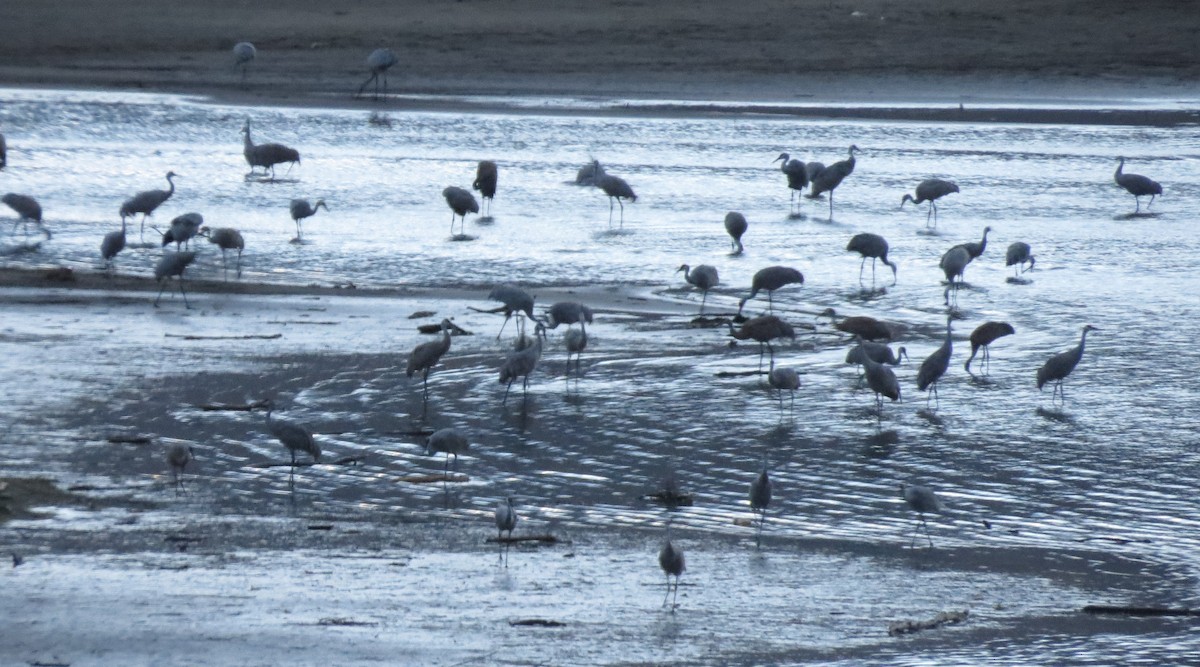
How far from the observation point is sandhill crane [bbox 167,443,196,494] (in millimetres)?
7621

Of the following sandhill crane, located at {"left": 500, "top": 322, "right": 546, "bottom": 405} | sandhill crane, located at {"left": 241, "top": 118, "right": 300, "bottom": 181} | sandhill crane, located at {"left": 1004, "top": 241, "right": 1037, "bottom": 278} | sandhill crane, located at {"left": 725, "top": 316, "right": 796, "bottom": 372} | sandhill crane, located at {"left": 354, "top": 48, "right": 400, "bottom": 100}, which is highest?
sandhill crane, located at {"left": 354, "top": 48, "right": 400, "bottom": 100}

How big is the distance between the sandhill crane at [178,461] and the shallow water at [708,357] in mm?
198

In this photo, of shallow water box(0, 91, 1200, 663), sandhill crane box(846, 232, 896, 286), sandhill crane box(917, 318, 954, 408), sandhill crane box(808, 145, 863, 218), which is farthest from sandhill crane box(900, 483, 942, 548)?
sandhill crane box(808, 145, 863, 218)

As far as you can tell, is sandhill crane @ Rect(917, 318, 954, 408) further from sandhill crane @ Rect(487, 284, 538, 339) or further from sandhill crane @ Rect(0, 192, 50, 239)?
sandhill crane @ Rect(0, 192, 50, 239)

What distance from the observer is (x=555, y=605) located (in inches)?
251

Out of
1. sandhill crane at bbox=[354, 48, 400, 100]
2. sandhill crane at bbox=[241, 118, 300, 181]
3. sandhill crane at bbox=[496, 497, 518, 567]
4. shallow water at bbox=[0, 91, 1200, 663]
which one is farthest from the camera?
sandhill crane at bbox=[354, 48, 400, 100]

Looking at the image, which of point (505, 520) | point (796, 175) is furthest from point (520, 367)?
point (796, 175)

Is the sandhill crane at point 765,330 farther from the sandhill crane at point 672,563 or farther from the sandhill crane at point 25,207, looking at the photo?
the sandhill crane at point 25,207

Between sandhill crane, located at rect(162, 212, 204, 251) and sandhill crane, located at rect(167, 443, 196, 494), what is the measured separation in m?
5.16

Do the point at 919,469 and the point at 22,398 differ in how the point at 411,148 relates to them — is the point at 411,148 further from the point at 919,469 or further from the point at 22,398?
the point at 919,469

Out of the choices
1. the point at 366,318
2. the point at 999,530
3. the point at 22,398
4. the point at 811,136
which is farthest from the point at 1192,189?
the point at 22,398

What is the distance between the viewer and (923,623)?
6297 mm

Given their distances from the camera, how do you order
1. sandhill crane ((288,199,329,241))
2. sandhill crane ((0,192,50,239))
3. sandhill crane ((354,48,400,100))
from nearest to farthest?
sandhill crane ((0,192,50,239)), sandhill crane ((288,199,329,241)), sandhill crane ((354,48,400,100))

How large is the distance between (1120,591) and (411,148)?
13956 millimetres
